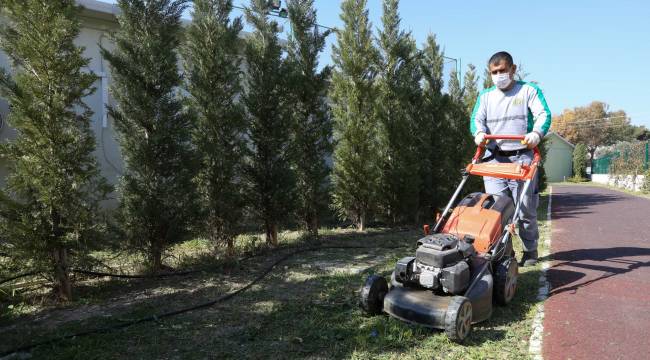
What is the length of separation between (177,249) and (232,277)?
2.28 m

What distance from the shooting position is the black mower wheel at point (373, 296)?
3836 mm

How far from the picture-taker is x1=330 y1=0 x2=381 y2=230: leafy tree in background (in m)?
8.97

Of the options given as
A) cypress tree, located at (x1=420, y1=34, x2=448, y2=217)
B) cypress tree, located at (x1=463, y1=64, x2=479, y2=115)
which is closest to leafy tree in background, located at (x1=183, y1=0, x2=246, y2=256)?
cypress tree, located at (x1=420, y1=34, x2=448, y2=217)

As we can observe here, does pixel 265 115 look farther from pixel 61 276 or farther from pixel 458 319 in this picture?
pixel 458 319

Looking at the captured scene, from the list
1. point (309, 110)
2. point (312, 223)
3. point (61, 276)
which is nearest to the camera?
point (61, 276)

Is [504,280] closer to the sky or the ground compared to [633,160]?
closer to the ground

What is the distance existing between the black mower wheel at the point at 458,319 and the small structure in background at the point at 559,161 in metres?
50.5

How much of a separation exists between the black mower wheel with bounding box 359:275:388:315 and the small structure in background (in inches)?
1979

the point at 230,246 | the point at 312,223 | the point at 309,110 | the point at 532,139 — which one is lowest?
the point at 230,246

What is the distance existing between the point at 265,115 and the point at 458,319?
4.96 m

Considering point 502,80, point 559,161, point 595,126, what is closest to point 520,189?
point 502,80

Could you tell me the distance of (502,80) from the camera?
4.97 metres

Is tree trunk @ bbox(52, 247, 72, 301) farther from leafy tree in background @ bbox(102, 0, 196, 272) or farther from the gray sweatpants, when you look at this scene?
the gray sweatpants

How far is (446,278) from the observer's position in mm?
3418
